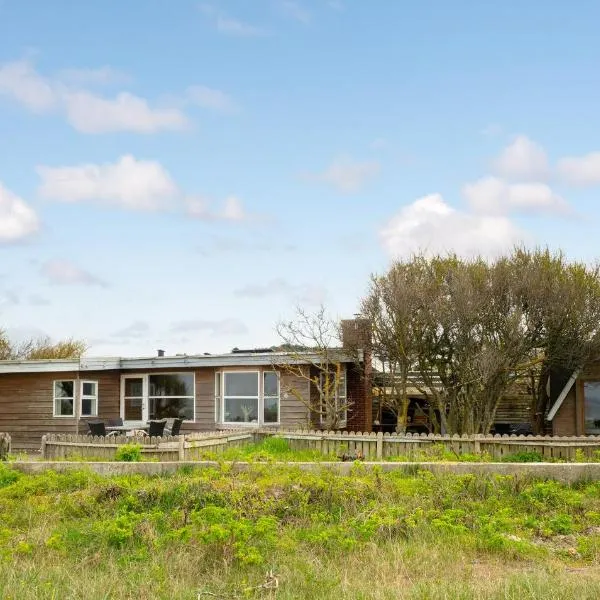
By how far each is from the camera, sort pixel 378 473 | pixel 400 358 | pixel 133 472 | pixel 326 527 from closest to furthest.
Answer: pixel 326 527
pixel 378 473
pixel 133 472
pixel 400 358

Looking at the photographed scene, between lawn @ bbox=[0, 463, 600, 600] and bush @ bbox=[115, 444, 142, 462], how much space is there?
2.55 meters

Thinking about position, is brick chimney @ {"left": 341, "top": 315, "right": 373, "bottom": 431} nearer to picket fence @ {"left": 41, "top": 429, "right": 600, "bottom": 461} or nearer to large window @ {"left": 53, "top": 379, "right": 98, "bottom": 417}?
picket fence @ {"left": 41, "top": 429, "right": 600, "bottom": 461}

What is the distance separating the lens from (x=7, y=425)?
27766 mm

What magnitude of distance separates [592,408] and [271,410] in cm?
970

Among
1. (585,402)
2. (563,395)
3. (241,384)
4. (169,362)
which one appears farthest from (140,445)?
(585,402)

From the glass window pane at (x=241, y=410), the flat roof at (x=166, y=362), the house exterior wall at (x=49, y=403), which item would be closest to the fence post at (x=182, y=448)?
the flat roof at (x=166, y=362)

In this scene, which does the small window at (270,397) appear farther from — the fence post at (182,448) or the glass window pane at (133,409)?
the fence post at (182,448)

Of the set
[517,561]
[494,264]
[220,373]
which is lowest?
[517,561]

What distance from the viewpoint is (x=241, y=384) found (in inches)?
1018

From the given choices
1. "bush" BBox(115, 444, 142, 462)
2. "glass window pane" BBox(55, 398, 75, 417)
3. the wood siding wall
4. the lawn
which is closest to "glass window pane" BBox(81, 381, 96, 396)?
the wood siding wall

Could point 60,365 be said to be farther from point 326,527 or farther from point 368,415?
point 326,527

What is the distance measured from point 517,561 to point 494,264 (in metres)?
18.5

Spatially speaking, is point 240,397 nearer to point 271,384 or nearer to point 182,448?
point 271,384

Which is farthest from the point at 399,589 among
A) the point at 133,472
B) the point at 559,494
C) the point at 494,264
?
the point at 494,264
